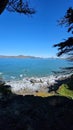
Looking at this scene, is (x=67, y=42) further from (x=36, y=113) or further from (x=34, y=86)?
(x=34, y=86)

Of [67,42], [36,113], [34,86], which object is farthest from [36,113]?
[34,86]

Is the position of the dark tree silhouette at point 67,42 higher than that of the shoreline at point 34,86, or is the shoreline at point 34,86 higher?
the dark tree silhouette at point 67,42

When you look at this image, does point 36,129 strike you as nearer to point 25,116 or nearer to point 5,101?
point 25,116

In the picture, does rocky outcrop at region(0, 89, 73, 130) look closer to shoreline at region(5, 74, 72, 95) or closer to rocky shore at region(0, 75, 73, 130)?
rocky shore at region(0, 75, 73, 130)

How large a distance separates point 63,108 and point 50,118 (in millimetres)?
354

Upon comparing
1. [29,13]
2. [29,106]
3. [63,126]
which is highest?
[29,13]

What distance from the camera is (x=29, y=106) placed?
3.68 metres

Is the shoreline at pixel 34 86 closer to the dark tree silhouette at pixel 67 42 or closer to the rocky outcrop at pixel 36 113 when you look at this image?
the dark tree silhouette at pixel 67 42

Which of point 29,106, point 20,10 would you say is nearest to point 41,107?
point 29,106

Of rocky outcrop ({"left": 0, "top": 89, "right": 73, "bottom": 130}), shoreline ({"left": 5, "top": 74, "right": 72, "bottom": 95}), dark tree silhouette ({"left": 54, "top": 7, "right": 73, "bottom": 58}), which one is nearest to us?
rocky outcrop ({"left": 0, "top": 89, "right": 73, "bottom": 130})

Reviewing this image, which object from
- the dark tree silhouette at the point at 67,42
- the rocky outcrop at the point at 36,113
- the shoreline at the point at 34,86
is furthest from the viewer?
the shoreline at the point at 34,86

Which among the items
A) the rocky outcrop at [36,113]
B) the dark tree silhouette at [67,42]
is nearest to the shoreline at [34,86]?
the dark tree silhouette at [67,42]

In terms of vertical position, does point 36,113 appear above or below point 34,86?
above

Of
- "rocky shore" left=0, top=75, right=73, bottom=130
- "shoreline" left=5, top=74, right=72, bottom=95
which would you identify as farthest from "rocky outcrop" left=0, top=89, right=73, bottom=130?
"shoreline" left=5, top=74, right=72, bottom=95
